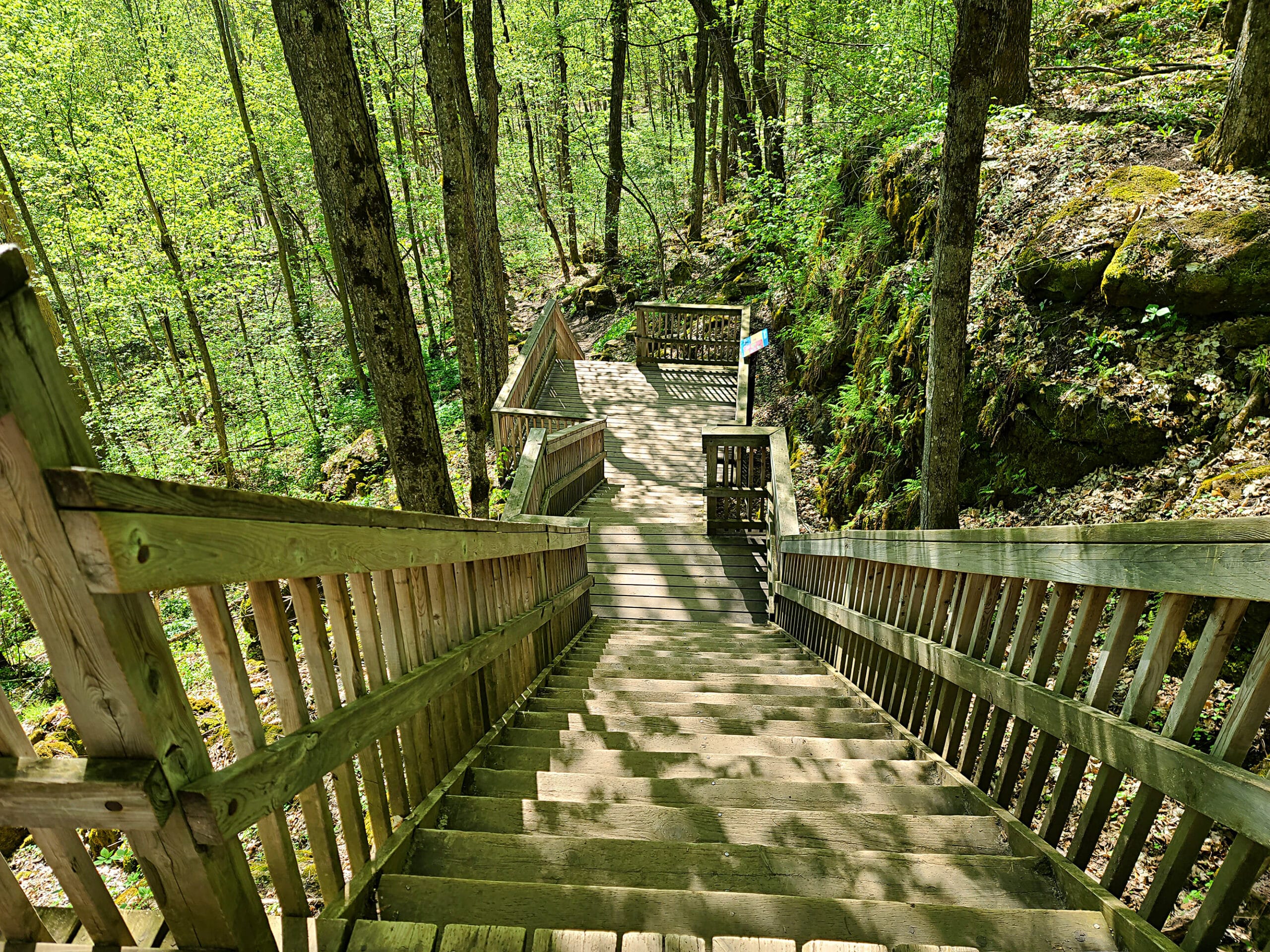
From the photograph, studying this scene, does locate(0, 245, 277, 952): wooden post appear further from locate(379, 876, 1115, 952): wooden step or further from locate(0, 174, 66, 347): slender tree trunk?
locate(0, 174, 66, 347): slender tree trunk

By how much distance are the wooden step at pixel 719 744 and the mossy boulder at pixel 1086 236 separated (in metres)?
3.95

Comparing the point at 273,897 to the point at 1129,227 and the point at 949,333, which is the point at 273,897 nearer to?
the point at 949,333

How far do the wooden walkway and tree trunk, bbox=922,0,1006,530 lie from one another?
3.10 metres

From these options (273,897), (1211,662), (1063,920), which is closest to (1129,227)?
(1211,662)

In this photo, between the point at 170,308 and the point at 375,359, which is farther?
the point at 170,308

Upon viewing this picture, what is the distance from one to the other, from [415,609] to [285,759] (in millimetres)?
839

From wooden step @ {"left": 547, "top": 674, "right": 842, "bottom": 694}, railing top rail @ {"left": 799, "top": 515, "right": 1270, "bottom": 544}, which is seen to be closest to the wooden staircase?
wooden step @ {"left": 547, "top": 674, "right": 842, "bottom": 694}

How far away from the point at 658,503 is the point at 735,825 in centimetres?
719

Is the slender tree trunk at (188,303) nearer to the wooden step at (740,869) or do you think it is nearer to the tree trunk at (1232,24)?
the wooden step at (740,869)

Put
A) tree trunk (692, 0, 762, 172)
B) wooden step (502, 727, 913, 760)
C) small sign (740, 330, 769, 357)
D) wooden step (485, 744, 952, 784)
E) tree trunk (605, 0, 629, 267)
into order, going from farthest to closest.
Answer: tree trunk (605, 0, 629, 267)
tree trunk (692, 0, 762, 172)
small sign (740, 330, 769, 357)
wooden step (502, 727, 913, 760)
wooden step (485, 744, 952, 784)

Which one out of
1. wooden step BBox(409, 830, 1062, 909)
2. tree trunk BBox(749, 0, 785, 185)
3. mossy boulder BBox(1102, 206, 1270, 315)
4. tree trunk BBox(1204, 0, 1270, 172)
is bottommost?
wooden step BBox(409, 830, 1062, 909)

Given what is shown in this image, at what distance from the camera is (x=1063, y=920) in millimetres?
1657

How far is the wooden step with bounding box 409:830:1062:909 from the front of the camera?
190 cm

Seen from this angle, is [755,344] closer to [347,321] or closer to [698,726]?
[698,726]
